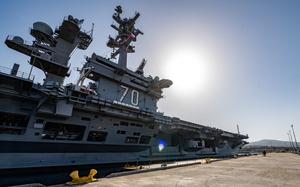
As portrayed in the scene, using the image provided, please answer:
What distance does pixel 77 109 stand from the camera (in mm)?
17000

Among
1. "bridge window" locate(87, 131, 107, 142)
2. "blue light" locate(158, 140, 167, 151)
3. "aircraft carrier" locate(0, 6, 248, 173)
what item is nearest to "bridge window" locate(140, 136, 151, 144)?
"aircraft carrier" locate(0, 6, 248, 173)

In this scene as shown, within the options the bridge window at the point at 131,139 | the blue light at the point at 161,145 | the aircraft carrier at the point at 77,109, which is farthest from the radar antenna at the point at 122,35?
the blue light at the point at 161,145

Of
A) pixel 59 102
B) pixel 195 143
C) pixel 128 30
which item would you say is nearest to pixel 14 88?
pixel 59 102

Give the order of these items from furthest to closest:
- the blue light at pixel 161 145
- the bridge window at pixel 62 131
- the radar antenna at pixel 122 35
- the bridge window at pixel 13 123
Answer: the blue light at pixel 161 145 → the radar antenna at pixel 122 35 → the bridge window at pixel 62 131 → the bridge window at pixel 13 123

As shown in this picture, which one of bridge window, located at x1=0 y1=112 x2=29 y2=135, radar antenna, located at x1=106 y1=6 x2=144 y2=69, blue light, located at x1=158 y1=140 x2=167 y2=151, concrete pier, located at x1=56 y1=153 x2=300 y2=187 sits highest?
radar antenna, located at x1=106 y1=6 x2=144 y2=69

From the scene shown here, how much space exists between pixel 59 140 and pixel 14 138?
3357 millimetres

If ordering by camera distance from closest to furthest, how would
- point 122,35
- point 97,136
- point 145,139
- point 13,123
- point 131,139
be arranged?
point 13,123
point 97,136
point 131,139
point 145,139
point 122,35

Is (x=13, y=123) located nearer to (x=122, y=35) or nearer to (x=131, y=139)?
(x=131, y=139)

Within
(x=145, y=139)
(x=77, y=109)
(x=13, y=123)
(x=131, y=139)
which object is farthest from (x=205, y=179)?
(x=145, y=139)

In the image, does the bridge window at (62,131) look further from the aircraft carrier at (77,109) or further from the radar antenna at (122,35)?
the radar antenna at (122,35)

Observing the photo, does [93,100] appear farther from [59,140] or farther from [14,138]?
[14,138]

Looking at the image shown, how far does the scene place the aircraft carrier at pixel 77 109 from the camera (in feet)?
45.9

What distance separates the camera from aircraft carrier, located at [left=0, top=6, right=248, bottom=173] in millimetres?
13992

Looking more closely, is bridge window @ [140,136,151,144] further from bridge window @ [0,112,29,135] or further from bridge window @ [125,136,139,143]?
bridge window @ [0,112,29,135]
